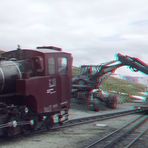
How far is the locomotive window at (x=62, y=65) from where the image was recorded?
490 inches

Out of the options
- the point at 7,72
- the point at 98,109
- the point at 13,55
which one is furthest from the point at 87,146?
the point at 98,109

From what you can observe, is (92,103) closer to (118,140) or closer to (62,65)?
(62,65)

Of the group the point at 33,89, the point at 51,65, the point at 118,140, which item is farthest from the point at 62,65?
the point at 118,140

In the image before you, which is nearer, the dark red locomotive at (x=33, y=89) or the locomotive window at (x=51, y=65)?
the dark red locomotive at (x=33, y=89)

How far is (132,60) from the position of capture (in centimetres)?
2306

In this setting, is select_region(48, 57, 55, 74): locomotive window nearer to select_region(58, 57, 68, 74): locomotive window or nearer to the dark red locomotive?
the dark red locomotive

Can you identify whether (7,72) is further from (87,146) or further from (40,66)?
(87,146)

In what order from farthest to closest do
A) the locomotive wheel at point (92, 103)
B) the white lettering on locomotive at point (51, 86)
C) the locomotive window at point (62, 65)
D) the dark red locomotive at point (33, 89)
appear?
the locomotive wheel at point (92, 103) → the locomotive window at point (62, 65) → the white lettering on locomotive at point (51, 86) → the dark red locomotive at point (33, 89)

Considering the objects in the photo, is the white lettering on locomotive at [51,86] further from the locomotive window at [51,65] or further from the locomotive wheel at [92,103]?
the locomotive wheel at [92,103]

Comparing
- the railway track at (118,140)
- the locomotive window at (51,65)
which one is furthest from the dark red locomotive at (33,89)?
the railway track at (118,140)

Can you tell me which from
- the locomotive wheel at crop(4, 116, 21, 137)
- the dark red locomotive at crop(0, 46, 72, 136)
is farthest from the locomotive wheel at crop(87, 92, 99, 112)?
the locomotive wheel at crop(4, 116, 21, 137)

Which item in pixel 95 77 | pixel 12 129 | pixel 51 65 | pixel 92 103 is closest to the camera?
pixel 12 129

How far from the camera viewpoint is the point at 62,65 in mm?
12719

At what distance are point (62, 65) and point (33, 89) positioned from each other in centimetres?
208
